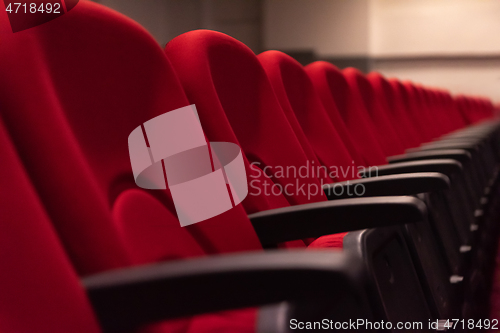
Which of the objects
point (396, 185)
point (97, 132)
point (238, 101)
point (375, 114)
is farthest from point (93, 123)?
point (375, 114)

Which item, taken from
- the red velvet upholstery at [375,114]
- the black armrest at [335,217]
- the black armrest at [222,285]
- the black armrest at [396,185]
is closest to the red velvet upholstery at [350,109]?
the red velvet upholstery at [375,114]

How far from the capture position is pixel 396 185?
0.52 metres

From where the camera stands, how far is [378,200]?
Answer: 38cm

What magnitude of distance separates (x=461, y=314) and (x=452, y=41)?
4516mm

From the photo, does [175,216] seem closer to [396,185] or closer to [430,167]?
[396,185]

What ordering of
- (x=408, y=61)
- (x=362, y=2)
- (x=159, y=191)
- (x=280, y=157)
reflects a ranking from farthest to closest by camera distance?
1. (x=408, y=61)
2. (x=362, y=2)
3. (x=280, y=157)
4. (x=159, y=191)

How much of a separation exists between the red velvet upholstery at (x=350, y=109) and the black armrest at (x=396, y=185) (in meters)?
0.32

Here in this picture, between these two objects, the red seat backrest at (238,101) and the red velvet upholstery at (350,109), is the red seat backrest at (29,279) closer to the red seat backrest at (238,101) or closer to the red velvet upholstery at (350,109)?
the red seat backrest at (238,101)

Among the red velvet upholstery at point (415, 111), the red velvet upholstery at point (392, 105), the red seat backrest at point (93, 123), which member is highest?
the red seat backrest at point (93, 123)

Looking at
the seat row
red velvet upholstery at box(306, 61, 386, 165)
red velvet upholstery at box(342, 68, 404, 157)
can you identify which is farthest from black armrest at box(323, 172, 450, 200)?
red velvet upholstery at box(342, 68, 404, 157)

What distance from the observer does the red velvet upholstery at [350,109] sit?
843 millimetres

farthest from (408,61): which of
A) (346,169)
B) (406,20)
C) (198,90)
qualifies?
(198,90)

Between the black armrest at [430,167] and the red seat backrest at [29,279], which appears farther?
the black armrest at [430,167]

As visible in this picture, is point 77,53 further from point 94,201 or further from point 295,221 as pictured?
point 295,221
